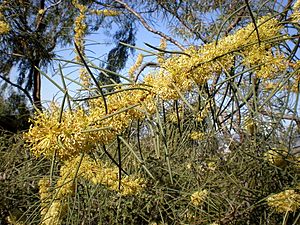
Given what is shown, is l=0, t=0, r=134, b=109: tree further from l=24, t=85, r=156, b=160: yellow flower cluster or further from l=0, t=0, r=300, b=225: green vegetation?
l=24, t=85, r=156, b=160: yellow flower cluster

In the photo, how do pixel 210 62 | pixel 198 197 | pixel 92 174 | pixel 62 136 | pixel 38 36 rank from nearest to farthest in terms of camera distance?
pixel 62 136 → pixel 210 62 → pixel 92 174 → pixel 198 197 → pixel 38 36

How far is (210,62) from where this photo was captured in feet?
1.68

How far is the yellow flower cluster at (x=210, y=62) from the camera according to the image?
1.65 ft

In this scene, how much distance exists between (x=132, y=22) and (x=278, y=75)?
3.39m

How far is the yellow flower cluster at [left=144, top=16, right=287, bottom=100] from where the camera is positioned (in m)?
0.50

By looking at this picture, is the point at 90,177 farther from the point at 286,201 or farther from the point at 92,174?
the point at 286,201

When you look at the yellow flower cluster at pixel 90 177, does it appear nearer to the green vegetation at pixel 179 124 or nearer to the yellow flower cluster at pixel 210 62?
the green vegetation at pixel 179 124

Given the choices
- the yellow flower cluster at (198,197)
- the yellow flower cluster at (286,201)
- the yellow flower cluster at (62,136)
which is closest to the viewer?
the yellow flower cluster at (62,136)

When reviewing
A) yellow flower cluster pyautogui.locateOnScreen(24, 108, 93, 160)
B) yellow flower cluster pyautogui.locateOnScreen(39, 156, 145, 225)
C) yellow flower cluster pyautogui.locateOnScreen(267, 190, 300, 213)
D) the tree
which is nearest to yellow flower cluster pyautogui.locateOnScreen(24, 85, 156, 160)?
yellow flower cluster pyautogui.locateOnScreen(24, 108, 93, 160)

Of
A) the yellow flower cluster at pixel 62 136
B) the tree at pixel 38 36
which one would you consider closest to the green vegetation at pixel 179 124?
the yellow flower cluster at pixel 62 136

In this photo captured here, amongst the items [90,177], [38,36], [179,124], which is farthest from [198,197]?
[38,36]

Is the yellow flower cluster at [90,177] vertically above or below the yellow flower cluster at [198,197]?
above

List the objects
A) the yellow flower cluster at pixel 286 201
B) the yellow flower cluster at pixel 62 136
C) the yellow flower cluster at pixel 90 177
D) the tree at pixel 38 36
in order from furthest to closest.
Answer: the tree at pixel 38 36
the yellow flower cluster at pixel 286 201
the yellow flower cluster at pixel 90 177
the yellow flower cluster at pixel 62 136

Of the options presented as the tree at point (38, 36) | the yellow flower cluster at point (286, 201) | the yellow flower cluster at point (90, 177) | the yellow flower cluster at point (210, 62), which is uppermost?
the tree at point (38, 36)
